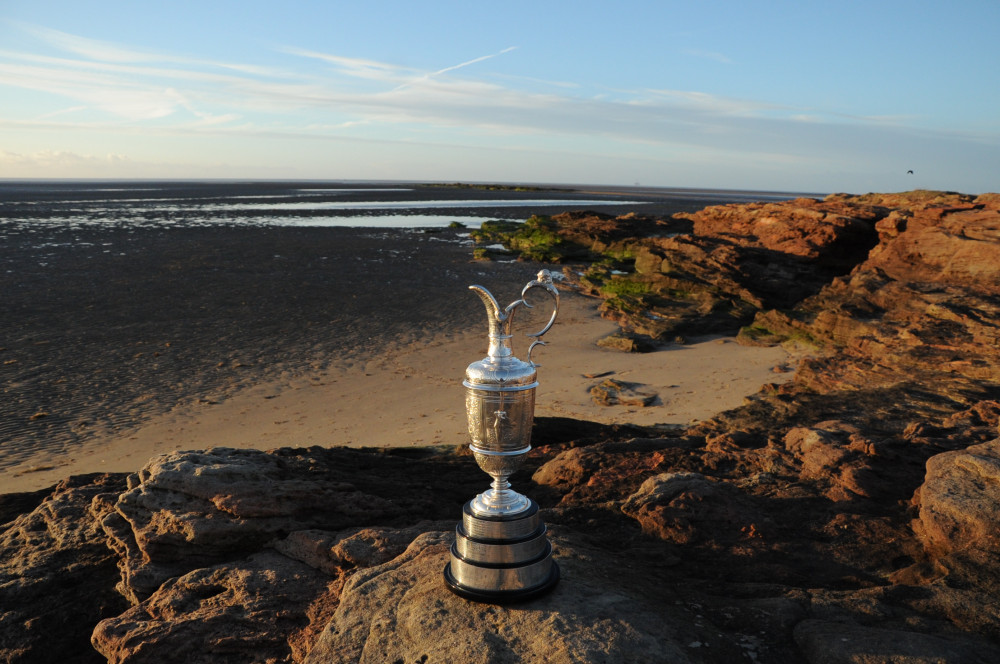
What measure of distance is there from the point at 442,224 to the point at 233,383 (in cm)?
3582

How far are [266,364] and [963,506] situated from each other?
10609mm

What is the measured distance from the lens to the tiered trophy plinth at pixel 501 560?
11.9 feet

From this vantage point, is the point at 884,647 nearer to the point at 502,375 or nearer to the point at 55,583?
the point at 502,375

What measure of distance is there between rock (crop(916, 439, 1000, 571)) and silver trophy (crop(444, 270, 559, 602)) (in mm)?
2505

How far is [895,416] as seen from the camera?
7.70 meters

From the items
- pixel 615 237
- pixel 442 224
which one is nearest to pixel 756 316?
pixel 615 237

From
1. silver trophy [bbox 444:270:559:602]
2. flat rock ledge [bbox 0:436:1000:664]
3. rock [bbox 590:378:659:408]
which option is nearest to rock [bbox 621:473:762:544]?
flat rock ledge [bbox 0:436:1000:664]

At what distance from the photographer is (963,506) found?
4.46 meters

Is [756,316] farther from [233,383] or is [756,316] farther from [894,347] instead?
[233,383]

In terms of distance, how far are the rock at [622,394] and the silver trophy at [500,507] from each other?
6.36 m

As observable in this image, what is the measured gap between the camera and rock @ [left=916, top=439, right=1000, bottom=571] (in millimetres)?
4215

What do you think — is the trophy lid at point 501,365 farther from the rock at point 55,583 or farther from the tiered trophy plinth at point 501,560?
the rock at point 55,583

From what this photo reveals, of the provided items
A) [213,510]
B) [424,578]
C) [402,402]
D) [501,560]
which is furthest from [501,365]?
[402,402]

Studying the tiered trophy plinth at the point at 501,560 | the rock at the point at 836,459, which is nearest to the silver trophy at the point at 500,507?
the tiered trophy plinth at the point at 501,560
